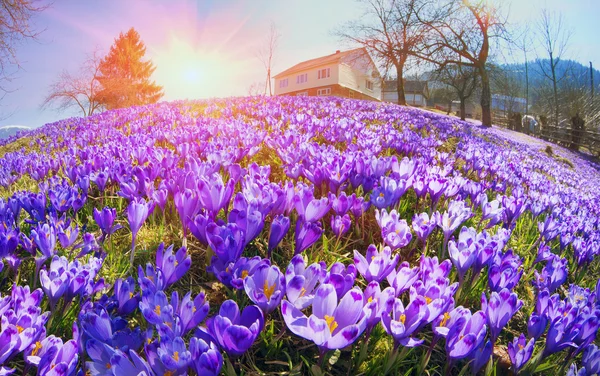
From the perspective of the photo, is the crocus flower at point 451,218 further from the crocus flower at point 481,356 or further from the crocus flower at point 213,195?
the crocus flower at point 213,195

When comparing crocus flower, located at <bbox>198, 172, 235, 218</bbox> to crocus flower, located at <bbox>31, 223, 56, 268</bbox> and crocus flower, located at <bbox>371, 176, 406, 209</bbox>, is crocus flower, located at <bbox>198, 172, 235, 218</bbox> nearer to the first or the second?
crocus flower, located at <bbox>31, 223, 56, 268</bbox>

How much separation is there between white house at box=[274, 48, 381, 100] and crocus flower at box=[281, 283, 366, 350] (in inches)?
2004

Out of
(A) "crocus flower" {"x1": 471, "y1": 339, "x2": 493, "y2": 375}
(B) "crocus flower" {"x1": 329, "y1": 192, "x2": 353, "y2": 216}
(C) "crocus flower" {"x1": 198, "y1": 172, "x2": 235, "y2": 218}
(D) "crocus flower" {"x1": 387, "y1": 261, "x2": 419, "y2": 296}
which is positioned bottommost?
(A) "crocus flower" {"x1": 471, "y1": 339, "x2": 493, "y2": 375}

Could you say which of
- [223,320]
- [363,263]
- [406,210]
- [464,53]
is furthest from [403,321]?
[464,53]

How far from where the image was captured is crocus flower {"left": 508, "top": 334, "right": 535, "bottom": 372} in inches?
49.9

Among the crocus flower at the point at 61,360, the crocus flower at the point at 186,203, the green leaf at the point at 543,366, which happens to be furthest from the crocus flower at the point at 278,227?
the green leaf at the point at 543,366

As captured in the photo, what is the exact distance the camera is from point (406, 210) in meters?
2.78

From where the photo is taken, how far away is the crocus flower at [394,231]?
1734 millimetres

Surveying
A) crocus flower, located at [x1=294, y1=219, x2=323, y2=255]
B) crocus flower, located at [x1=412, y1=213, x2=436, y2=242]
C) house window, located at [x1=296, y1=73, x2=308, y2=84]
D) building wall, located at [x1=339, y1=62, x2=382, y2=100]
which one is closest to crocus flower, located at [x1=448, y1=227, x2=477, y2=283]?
crocus flower, located at [x1=412, y1=213, x2=436, y2=242]

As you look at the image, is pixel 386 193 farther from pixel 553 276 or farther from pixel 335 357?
pixel 335 357

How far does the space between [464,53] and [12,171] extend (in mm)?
24887

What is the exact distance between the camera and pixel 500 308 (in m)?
1.36

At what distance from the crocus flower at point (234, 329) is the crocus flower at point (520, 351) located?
0.95m

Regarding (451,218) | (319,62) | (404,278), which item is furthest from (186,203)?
(319,62)
